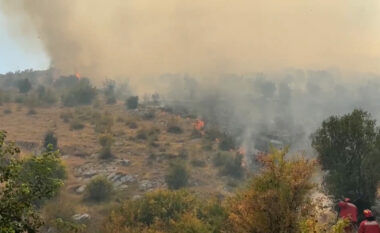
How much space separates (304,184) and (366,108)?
105905 mm

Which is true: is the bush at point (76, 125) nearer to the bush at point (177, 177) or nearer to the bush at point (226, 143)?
the bush at point (226, 143)

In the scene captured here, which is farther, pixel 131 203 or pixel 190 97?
pixel 190 97

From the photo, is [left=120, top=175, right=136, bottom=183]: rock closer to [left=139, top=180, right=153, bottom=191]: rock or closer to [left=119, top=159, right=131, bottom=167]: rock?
[left=139, top=180, right=153, bottom=191]: rock

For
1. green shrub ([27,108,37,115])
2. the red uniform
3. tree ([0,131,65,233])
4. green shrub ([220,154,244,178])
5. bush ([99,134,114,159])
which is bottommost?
green shrub ([220,154,244,178])

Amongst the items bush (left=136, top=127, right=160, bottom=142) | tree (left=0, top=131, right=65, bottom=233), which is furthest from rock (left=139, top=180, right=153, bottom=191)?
tree (left=0, top=131, right=65, bottom=233)

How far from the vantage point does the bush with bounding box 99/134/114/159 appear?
69.4 metres

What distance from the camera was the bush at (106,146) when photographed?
228ft

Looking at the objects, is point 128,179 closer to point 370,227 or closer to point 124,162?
point 124,162

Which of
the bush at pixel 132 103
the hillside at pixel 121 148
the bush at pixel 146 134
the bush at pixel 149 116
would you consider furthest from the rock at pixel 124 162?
the bush at pixel 132 103

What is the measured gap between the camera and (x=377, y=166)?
37.1 metres

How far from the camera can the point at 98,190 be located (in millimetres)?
54688

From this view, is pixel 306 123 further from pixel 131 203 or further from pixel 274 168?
pixel 274 168

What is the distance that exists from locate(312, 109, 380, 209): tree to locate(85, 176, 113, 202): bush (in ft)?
87.4

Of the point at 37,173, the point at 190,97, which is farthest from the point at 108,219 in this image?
the point at 190,97
